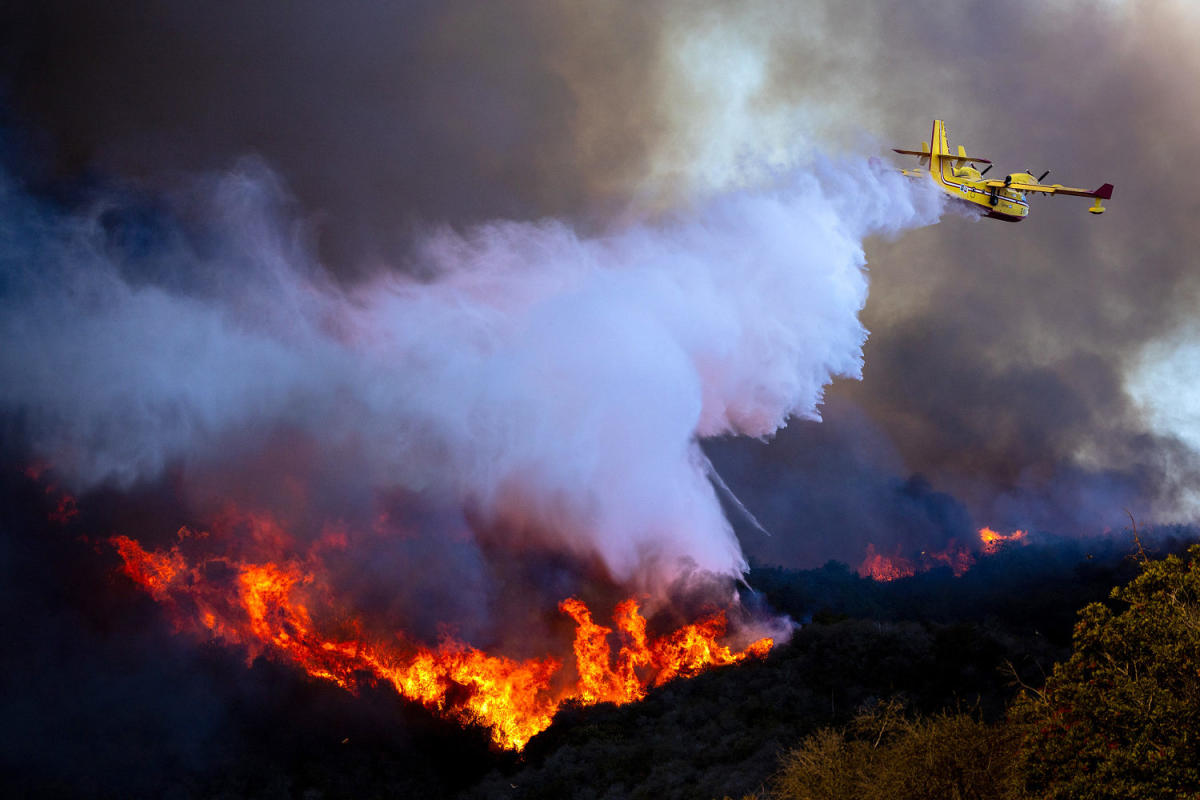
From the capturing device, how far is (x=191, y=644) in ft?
237

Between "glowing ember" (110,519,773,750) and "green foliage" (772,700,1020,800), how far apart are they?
31207 mm

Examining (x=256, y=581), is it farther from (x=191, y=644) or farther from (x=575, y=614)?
(x=575, y=614)

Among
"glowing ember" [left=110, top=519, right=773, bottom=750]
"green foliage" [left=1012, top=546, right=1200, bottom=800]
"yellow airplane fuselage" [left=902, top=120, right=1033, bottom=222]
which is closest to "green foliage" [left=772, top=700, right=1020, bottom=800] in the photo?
"green foliage" [left=1012, top=546, right=1200, bottom=800]

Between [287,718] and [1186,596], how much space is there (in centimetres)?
6486

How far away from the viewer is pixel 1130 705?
25797 mm

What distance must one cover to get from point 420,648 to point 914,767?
160 feet

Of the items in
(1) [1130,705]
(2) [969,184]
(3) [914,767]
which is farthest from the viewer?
(2) [969,184]

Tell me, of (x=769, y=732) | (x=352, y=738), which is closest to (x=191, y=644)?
(x=352, y=738)

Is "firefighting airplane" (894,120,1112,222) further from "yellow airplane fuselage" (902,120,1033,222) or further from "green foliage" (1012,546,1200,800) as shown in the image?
"green foliage" (1012,546,1200,800)

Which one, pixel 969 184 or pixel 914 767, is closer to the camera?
pixel 914 767

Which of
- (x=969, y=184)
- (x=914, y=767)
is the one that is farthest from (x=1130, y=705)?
(x=969, y=184)

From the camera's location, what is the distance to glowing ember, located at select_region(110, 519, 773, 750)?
70938 mm

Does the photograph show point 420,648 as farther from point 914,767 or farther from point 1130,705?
point 1130,705

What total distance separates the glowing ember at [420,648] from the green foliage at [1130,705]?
4560 centimetres
